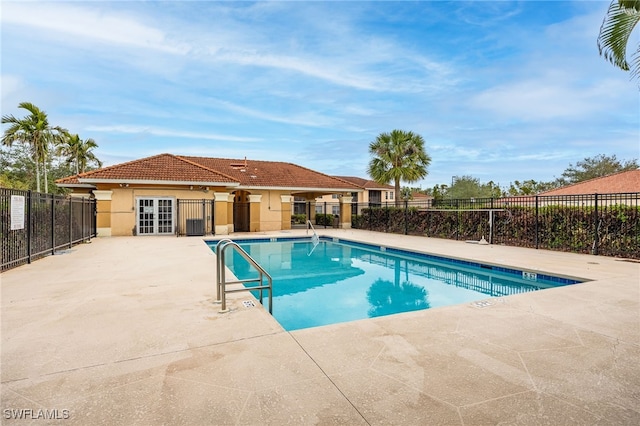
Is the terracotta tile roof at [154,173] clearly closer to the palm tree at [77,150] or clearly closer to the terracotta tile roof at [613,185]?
the palm tree at [77,150]

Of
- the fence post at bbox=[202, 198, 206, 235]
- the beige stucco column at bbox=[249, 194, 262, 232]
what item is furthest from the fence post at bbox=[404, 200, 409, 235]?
the fence post at bbox=[202, 198, 206, 235]

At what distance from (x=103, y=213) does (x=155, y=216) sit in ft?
7.69

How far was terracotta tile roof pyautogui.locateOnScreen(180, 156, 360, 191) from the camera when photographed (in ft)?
73.2

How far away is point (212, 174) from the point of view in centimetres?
1905

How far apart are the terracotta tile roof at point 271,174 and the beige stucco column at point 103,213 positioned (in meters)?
7.16

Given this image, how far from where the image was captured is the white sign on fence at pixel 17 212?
304 inches

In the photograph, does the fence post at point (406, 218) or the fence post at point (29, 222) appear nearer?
the fence post at point (29, 222)

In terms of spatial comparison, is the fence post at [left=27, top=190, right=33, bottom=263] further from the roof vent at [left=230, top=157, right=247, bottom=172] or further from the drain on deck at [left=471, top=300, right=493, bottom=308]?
the roof vent at [left=230, top=157, right=247, bottom=172]

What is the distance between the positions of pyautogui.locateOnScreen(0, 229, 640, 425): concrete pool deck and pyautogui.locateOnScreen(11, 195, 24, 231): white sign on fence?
9.22 ft

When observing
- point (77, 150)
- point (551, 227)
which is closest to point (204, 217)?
point (551, 227)

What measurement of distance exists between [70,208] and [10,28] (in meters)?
5.68

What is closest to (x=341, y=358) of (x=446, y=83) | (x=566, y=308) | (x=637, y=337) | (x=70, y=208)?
(x=637, y=337)

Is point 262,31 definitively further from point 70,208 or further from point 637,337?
point 637,337

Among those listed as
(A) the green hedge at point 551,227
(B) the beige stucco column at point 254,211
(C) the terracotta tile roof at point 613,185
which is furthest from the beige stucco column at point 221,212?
(C) the terracotta tile roof at point 613,185
